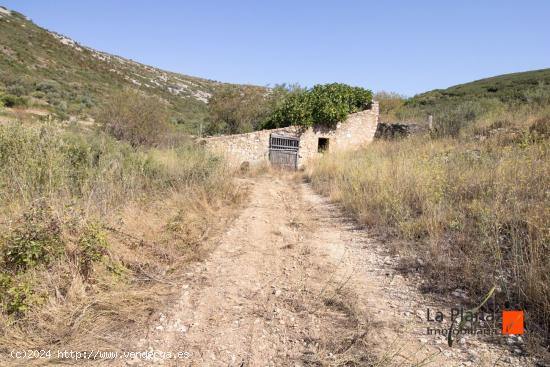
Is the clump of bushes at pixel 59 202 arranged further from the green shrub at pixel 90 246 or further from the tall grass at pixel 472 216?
the tall grass at pixel 472 216

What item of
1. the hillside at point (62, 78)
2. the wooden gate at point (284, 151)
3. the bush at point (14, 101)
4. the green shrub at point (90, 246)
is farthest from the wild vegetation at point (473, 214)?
the bush at point (14, 101)

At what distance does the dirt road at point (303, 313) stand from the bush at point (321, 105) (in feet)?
35.7

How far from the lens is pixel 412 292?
10.5 feet

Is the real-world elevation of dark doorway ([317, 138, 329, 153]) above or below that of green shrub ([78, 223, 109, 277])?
above

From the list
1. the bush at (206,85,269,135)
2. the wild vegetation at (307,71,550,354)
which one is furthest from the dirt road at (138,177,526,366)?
the bush at (206,85,269,135)

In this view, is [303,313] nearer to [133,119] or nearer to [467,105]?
[133,119]

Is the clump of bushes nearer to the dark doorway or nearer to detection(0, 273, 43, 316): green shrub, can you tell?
detection(0, 273, 43, 316): green shrub

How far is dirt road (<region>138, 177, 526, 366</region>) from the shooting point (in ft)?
7.41

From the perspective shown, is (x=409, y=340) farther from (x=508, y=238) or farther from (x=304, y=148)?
(x=304, y=148)

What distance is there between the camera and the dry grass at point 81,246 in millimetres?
2395

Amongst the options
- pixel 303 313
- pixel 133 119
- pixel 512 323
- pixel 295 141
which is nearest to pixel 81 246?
pixel 303 313

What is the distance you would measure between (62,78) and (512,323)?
2889 cm

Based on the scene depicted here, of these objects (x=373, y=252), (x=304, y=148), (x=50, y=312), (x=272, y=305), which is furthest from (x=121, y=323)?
(x=304, y=148)

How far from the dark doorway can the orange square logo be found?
42.5 feet
